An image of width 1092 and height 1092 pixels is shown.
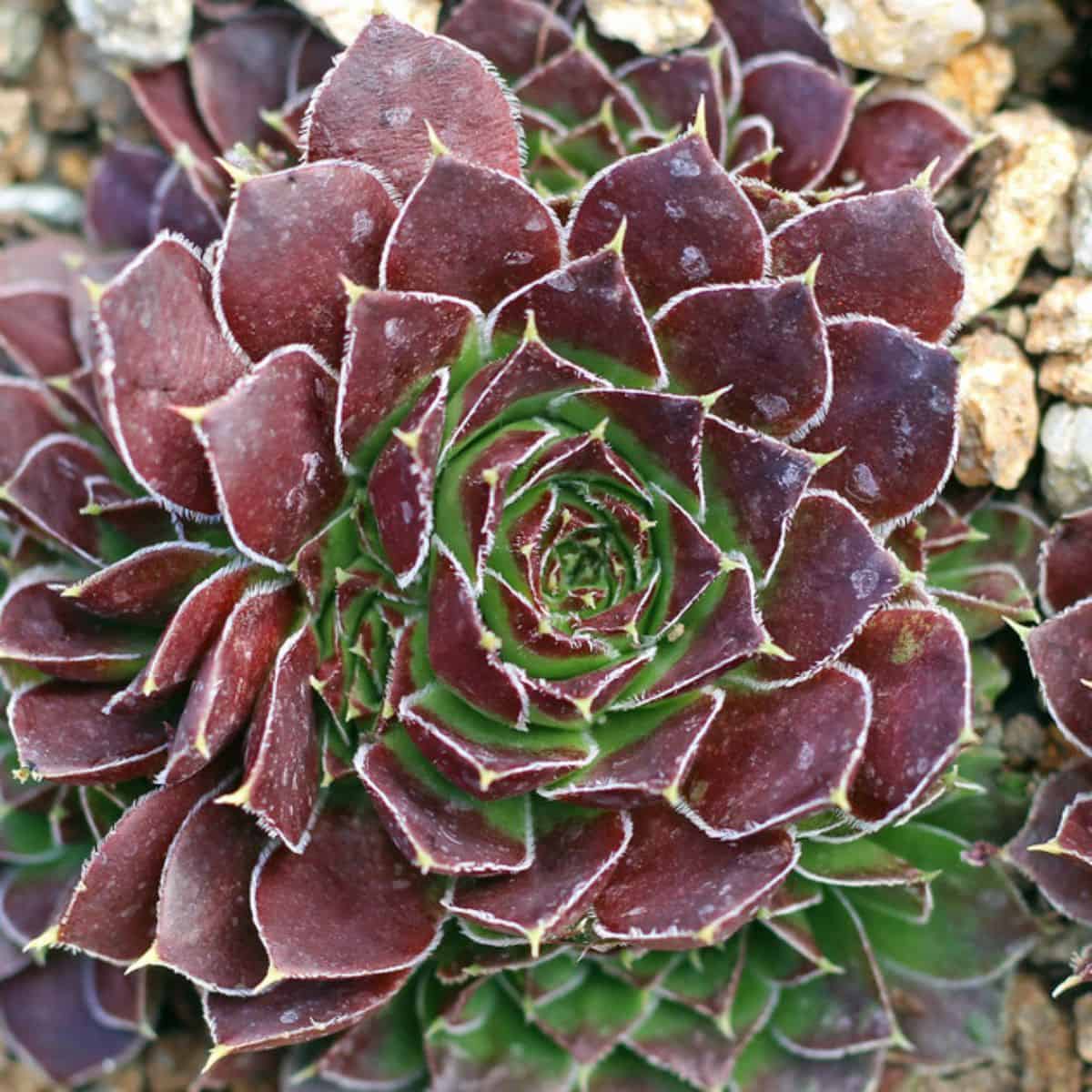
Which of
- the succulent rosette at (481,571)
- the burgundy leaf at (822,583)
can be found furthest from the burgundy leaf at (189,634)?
the burgundy leaf at (822,583)

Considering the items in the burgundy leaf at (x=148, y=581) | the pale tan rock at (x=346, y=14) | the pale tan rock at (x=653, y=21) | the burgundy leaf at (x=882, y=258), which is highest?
the pale tan rock at (x=346, y=14)

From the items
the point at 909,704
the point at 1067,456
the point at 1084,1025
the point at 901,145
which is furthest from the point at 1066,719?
the point at 901,145

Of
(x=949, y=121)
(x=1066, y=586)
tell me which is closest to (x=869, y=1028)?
(x=1066, y=586)

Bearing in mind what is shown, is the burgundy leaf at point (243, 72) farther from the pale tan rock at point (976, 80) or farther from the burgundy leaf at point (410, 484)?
the pale tan rock at point (976, 80)

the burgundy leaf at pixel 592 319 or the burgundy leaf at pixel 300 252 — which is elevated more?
the burgundy leaf at pixel 300 252

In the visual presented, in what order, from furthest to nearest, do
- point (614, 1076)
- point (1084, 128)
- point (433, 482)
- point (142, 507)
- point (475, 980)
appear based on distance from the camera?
point (1084, 128) < point (614, 1076) < point (475, 980) < point (142, 507) < point (433, 482)

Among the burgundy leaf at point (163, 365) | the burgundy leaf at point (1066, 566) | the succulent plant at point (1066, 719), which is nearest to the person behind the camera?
the burgundy leaf at point (163, 365)

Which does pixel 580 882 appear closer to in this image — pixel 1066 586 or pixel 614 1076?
pixel 614 1076

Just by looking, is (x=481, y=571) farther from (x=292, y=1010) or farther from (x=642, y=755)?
(x=292, y=1010)
